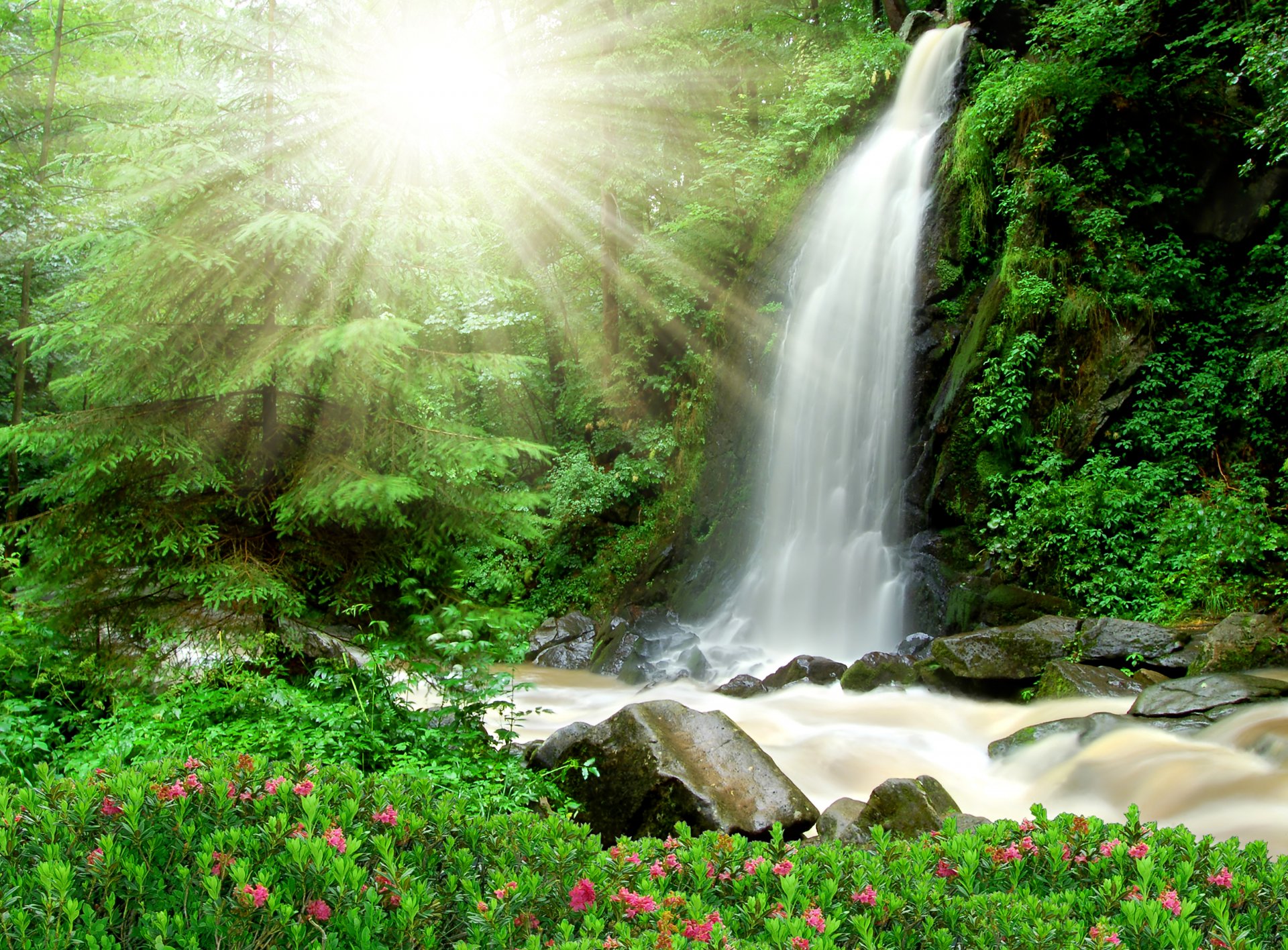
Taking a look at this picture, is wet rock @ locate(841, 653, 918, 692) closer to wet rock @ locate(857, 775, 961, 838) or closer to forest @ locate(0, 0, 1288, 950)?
forest @ locate(0, 0, 1288, 950)

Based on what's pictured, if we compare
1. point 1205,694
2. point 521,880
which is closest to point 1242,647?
point 1205,694

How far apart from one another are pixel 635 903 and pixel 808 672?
752 centimetres

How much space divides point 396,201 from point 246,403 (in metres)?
1.91

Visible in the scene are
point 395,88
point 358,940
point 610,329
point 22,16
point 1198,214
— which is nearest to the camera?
point 358,940

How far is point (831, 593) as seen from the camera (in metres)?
11.1

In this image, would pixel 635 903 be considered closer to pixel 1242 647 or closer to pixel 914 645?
pixel 1242 647

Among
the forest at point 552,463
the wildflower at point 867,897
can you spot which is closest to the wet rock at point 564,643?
the forest at point 552,463

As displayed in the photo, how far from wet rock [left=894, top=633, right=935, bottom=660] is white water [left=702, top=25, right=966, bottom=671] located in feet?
1.05

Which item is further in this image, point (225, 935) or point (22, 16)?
point (22, 16)

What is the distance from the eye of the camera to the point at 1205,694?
587cm

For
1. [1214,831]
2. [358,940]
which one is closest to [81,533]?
[358,940]

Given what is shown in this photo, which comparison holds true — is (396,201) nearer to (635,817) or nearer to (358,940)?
(635,817)

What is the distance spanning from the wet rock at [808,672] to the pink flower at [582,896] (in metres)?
7.31

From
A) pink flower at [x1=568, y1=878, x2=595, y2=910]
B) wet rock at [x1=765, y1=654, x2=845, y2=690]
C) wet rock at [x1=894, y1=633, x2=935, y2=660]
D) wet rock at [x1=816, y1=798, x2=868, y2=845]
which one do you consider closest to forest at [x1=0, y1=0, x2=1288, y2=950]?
pink flower at [x1=568, y1=878, x2=595, y2=910]
